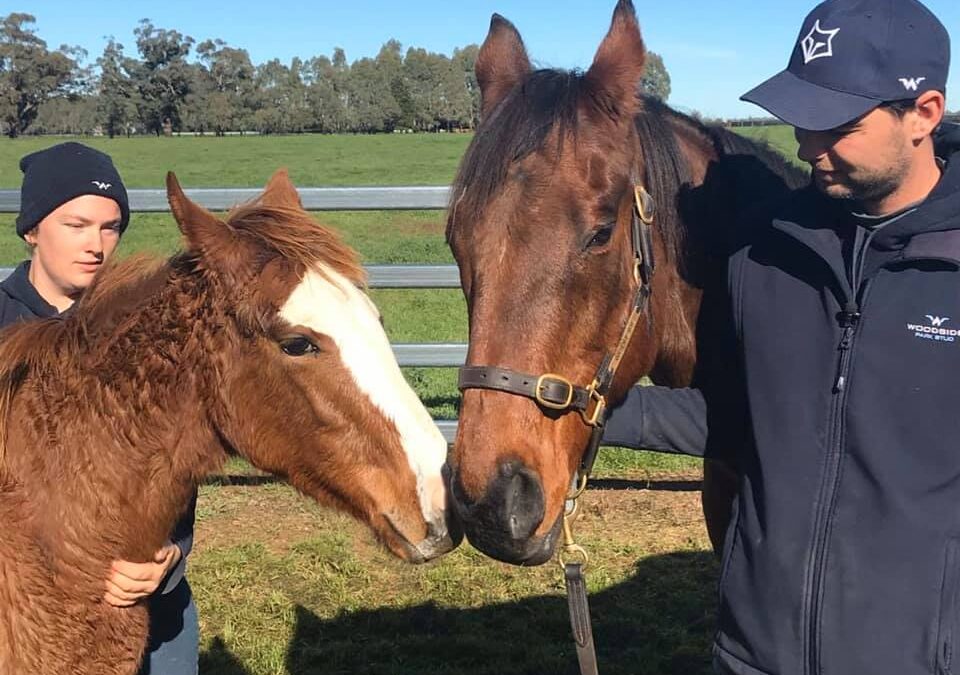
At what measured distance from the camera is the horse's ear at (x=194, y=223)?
2008 millimetres

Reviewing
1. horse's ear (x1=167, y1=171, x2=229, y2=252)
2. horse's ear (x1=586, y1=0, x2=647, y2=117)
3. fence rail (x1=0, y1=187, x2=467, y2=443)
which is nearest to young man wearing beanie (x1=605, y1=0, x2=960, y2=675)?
horse's ear (x1=586, y1=0, x2=647, y2=117)

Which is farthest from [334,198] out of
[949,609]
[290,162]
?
[290,162]

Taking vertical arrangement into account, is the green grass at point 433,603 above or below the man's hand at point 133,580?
below

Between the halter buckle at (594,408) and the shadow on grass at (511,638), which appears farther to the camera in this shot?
the shadow on grass at (511,638)

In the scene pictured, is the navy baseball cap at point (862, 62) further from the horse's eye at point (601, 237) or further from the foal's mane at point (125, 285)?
the foal's mane at point (125, 285)

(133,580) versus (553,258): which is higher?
(553,258)

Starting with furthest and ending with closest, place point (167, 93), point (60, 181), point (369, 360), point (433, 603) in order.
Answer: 1. point (167, 93)
2. point (433, 603)
3. point (60, 181)
4. point (369, 360)

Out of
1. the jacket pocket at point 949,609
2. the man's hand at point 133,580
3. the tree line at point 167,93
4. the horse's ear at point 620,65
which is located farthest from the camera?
the tree line at point 167,93

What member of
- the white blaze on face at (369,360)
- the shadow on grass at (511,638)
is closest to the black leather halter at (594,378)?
the white blaze on face at (369,360)

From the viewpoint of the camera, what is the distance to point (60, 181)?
239cm

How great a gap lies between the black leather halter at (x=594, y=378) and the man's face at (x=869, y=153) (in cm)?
56

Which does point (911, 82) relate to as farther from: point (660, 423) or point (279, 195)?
point (279, 195)

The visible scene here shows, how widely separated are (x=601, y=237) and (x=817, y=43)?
2.12 feet

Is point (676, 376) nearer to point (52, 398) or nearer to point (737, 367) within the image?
point (737, 367)
